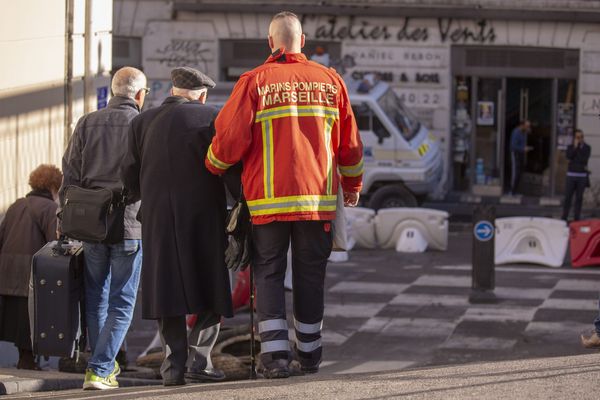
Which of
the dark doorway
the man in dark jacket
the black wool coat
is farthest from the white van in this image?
the black wool coat

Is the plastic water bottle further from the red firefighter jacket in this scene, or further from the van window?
the red firefighter jacket

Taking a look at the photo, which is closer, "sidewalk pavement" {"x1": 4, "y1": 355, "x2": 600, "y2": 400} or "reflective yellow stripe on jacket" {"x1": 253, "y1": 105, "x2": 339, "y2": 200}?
"sidewalk pavement" {"x1": 4, "y1": 355, "x2": 600, "y2": 400}

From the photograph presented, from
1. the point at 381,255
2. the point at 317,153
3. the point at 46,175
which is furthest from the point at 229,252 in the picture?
the point at 381,255

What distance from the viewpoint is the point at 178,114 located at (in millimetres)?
7031

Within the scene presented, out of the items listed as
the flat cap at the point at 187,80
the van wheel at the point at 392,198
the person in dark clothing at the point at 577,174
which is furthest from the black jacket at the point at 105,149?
the person in dark clothing at the point at 577,174

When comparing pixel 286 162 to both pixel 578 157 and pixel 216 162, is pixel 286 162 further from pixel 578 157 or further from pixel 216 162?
pixel 578 157

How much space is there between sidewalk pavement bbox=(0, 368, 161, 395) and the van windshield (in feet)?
46.4

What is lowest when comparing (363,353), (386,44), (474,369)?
(363,353)

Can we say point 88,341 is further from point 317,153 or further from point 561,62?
point 561,62

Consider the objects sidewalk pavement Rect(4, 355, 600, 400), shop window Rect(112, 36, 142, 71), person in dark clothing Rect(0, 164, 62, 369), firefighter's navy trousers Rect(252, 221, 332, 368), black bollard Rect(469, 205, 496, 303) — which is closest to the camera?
sidewalk pavement Rect(4, 355, 600, 400)

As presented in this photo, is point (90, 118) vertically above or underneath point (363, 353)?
above

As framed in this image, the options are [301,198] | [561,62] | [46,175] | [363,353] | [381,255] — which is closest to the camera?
[301,198]

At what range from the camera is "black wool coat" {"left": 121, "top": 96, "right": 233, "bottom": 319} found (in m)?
6.99

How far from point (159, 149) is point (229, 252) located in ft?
2.09
